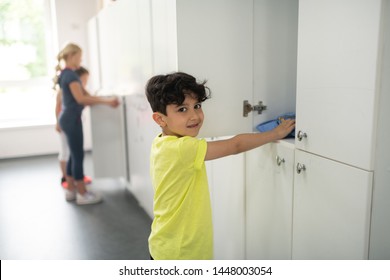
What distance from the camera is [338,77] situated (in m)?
1.15

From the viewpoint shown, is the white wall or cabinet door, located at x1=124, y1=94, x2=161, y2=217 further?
the white wall

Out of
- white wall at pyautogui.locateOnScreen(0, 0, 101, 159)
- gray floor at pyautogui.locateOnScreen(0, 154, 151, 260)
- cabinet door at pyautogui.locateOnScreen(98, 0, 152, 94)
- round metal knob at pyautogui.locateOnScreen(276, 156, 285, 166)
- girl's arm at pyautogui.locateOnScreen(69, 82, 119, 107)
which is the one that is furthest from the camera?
white wall at pyautogui.locateOnScreen(0, 0, 101, 159)

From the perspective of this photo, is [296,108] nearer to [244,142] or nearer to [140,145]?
[244,142]

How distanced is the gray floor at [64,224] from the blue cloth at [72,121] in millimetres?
372

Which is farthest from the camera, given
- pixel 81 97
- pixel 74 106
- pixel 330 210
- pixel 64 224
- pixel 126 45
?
pixel 74 106

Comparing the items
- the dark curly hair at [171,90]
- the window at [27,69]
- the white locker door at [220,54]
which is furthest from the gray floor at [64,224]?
the dark curly hair at [171,90]

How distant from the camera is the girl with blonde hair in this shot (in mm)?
3070

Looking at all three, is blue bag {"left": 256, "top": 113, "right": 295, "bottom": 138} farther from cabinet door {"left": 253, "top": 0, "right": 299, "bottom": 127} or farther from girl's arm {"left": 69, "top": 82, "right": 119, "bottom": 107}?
girl's arm {"left": 69, "top": 82, "right": 119, "bottom": 107}

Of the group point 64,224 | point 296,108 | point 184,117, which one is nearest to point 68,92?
point 64,224

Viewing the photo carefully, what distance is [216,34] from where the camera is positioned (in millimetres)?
1439

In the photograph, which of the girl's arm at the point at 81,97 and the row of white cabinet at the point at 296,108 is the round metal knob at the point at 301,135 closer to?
the row of white cabinet at the point at 296,108

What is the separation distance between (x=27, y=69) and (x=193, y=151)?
12.3ft

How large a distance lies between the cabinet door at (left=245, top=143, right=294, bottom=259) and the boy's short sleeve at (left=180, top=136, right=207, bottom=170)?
1.20ft

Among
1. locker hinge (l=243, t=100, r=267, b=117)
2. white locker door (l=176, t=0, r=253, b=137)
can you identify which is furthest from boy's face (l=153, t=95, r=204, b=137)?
locker hinge (l=243, t=100, r=267, b=117)
